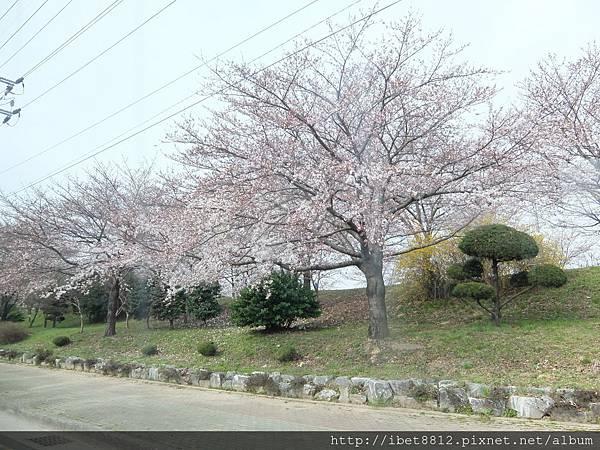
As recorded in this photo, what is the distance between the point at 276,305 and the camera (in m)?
15.0

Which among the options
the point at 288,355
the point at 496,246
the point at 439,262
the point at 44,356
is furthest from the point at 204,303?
the point at 496,246

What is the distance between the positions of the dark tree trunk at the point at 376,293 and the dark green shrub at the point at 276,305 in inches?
151

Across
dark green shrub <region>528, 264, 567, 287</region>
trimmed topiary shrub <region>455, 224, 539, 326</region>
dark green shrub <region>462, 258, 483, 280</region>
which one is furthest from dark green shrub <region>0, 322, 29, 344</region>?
dark green shrub <region>528, 264, 567, 287</region>

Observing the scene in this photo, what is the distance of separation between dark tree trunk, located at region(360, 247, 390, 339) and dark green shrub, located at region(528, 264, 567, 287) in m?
3.84

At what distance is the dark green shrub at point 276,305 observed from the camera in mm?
14922

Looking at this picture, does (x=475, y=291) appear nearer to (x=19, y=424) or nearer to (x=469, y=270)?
(x=469, y=270)

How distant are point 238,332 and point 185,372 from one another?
15.3 ft

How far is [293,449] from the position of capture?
5496 millimetres

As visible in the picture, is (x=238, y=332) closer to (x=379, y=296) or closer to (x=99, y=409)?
(x=379, y=296)

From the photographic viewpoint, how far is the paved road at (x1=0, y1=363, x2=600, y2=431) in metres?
6.63

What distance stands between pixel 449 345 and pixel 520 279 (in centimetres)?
406

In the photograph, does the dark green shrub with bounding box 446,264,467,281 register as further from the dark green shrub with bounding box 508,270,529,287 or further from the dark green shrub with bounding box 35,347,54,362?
the dark green shrub with bounding box 35,347,54,362

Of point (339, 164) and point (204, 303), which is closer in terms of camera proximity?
point (339, 164)

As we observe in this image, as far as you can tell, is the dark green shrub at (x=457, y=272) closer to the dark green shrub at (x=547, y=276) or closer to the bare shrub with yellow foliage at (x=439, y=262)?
the bare shrub with yellow foliage at (x=439, y=262)
